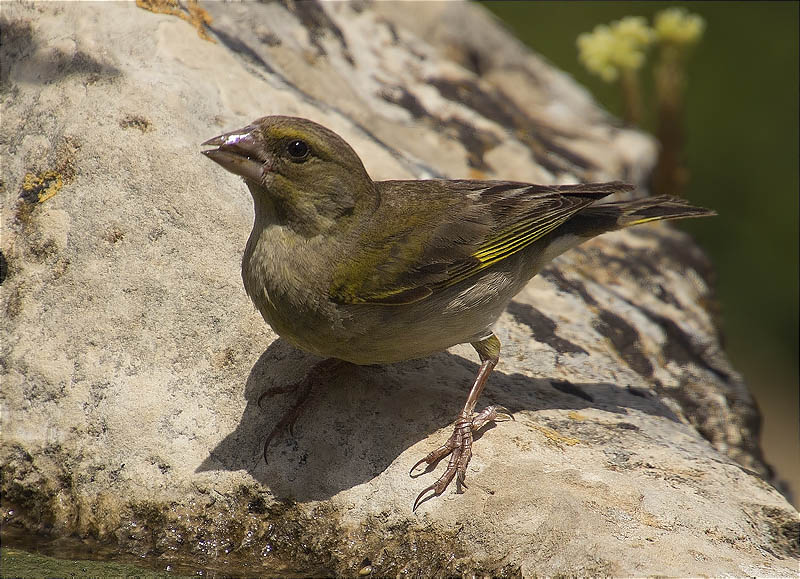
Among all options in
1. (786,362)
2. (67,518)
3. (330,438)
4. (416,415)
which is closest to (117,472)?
(67,518)

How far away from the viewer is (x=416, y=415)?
4410 millimetres

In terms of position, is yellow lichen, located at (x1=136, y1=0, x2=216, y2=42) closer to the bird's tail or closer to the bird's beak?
the bird's beak

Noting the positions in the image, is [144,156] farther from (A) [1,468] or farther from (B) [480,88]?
(B) [480,88]

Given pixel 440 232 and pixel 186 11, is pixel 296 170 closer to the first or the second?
pixel 440 232

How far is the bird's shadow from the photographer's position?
4.14 metres

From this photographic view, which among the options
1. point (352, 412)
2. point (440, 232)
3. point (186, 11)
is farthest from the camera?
point (186, 11)

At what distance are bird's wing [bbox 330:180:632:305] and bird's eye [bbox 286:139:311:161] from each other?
18.4 inches

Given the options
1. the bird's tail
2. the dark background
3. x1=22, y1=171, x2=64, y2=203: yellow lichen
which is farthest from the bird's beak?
the dark background

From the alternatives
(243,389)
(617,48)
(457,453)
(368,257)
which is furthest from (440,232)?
(617,48)

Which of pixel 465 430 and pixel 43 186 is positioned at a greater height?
pixel 465 430

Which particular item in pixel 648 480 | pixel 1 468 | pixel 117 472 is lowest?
pixel 1 468

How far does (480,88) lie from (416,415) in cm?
385

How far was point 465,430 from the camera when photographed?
4203 millimetres

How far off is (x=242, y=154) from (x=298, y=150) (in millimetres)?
252
